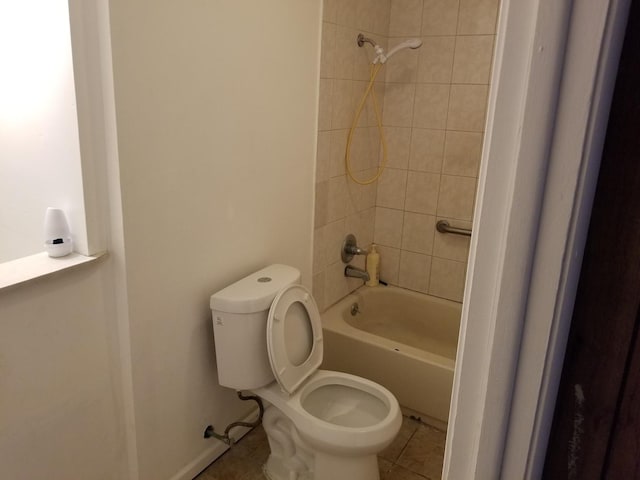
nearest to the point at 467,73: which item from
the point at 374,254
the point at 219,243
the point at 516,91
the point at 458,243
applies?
the point at 458,243

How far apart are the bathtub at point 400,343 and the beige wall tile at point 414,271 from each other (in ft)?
0.16

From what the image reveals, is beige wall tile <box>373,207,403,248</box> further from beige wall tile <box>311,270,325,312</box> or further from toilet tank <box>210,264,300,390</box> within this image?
toilet tank <box>210,264,300,390</box>

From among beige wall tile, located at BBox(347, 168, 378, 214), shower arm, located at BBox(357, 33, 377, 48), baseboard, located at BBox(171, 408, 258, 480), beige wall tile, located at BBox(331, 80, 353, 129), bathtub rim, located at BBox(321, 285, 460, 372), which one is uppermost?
shower arm, located at BBox(357, 33, 377, 48)

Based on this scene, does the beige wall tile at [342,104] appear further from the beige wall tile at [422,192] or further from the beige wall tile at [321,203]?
the beige wall tile at [422,192]

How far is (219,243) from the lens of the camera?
1908mm

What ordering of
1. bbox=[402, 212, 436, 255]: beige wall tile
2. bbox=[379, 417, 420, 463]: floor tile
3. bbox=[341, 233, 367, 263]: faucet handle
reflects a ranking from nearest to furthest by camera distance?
bbox=[379, 417, 420, 463]: floor tile → bbox=[341, 233, 367, 263]: faucet handle → bbox=[402, 212, 436, 255]: beige wall tile

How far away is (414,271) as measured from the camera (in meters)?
2.99

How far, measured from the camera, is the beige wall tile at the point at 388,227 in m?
2.98

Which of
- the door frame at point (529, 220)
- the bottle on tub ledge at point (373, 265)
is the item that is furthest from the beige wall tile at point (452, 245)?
the door frame at point (529, 220)

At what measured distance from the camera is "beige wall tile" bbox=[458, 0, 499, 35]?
2.46 metres

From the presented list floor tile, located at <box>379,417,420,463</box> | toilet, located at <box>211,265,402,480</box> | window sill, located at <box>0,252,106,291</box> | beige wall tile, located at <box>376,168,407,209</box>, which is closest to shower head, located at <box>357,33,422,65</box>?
beige wall tile, located at <box>376,168,407,209</box>

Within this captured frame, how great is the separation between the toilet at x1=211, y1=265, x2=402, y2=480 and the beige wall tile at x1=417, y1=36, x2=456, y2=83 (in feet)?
4.46

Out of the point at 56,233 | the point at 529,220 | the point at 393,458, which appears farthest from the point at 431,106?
the point at 529,220

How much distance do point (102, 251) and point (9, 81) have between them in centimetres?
61
